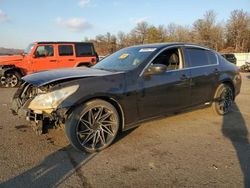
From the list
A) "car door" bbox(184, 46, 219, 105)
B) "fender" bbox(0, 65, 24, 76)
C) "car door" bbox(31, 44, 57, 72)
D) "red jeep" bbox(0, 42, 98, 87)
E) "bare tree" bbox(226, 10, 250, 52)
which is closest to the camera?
"car door" bbox(184, 46, 219, 105)

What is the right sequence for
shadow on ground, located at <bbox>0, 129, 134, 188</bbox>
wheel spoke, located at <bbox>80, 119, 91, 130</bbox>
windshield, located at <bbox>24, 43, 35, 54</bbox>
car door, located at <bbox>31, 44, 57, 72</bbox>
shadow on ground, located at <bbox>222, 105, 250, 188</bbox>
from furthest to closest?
windshield, located at <bbox>24, 43, 35, 54</bbox> < car door, located at <bbox>31, 44, 57, 72</bbox> < wheel spoke, located at <bbox>80, 119, 91, 130</bbox> < shadow on ground, located at <bbox>222, 105, 250, 188</bbox> < shadow on ground, located at <bbox>0, 129, 134, 188</bbox>

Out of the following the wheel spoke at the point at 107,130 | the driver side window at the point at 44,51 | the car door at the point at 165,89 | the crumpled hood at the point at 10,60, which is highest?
the driver side window at the point at 44,51

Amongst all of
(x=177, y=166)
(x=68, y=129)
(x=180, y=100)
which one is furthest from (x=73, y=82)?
(x=180, y=100)

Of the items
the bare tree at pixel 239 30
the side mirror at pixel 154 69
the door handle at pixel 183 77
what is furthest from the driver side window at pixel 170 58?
the bare tree at pixel 239 30

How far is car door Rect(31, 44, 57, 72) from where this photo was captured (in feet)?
40.6

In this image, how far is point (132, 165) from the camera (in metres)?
3.80

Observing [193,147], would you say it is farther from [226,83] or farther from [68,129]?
[226,83]

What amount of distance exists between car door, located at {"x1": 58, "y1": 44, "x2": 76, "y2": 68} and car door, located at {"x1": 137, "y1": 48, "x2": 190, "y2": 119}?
835 centimetres

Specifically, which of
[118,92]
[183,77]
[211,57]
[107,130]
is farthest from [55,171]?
[211,57]

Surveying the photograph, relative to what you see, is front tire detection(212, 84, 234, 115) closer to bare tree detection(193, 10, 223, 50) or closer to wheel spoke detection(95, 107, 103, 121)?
wheel spoke detection(95, 107, 103, 121)

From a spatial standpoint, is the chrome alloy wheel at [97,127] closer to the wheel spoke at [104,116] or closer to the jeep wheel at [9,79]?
the wheel spoke at [104,116]

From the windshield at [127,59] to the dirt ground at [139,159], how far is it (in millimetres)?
1227

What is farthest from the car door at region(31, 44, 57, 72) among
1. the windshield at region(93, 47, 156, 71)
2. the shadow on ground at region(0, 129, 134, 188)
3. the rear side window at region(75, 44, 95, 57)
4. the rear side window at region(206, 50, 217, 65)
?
the shadow on ground at region(0, 129, 134, 188)

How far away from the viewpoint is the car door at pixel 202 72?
563 centimetres
